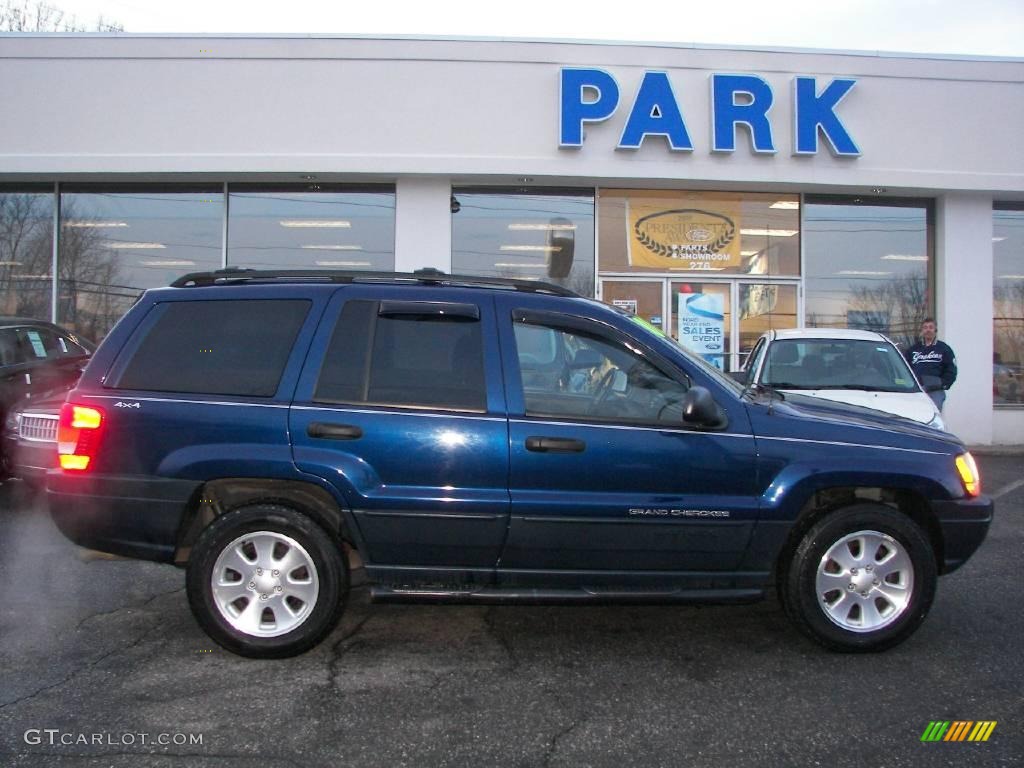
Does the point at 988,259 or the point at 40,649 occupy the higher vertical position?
the point at 988,259

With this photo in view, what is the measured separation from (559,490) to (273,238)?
9073 millimetres

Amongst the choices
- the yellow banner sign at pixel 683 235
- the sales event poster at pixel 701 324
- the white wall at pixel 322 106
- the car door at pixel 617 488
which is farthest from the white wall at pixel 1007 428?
the car door at pixel 617 488

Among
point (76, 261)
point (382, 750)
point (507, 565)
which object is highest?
point (76, 261)

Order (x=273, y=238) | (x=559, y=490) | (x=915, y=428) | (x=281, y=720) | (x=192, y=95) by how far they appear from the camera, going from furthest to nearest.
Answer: (x=273, y=238)
(x=192, y=95)
(x=915, y=428)
(x=559, y=490)
(x=281, y=720)

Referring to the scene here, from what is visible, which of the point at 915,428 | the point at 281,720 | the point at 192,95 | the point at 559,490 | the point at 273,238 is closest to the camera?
the point at 281,720

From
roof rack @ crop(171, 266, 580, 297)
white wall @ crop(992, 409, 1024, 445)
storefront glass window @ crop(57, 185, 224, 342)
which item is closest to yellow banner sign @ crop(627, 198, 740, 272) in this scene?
white wall @ crop(992, 409, 1024, 445)

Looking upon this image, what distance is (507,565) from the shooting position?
4.02 meters

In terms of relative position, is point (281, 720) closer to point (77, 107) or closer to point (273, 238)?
point (273, 238)

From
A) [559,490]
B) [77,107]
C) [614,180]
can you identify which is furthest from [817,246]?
[77,107]

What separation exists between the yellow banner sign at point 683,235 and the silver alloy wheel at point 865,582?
8315mm

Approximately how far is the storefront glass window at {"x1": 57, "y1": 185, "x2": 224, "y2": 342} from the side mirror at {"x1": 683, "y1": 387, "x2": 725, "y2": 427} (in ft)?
31.5

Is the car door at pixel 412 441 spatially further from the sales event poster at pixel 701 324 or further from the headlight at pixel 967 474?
the sales event poster at pixel 701 324

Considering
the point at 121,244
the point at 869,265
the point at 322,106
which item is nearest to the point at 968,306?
the point at 869,265

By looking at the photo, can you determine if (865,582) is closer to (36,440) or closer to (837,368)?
(837,368)
